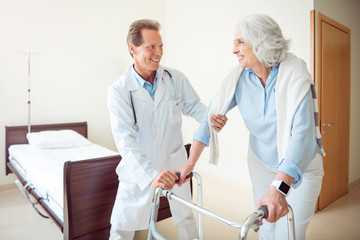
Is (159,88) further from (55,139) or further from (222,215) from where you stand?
(55,139)

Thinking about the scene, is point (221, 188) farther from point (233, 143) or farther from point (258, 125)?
point (258, 125)

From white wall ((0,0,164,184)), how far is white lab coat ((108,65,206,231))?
2.34m

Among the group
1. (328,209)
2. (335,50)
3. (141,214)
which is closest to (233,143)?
(328,209)

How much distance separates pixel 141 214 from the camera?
64.4 inches

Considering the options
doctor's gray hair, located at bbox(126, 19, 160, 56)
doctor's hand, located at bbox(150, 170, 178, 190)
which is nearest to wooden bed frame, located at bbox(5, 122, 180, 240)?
doctor's hand, located at bbox(150, 170, 178, 190)

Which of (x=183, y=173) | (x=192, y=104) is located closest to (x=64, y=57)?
(x=192, y=104)

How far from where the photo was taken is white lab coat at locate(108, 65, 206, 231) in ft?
5.06

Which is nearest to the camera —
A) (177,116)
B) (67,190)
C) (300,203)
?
(300,203)

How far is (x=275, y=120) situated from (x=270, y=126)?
0.15ft

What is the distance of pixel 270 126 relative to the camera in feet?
3.83

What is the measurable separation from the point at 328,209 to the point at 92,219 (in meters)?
2.32

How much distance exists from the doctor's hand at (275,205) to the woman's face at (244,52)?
1.77 feet

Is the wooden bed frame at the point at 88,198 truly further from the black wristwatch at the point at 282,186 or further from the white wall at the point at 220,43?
the white wall at the point at 220,43

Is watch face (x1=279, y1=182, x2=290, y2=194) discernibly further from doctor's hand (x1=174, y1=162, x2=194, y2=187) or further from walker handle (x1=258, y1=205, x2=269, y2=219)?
doctor's hand (x1=174, y1=162, x2=194, y2=187)
